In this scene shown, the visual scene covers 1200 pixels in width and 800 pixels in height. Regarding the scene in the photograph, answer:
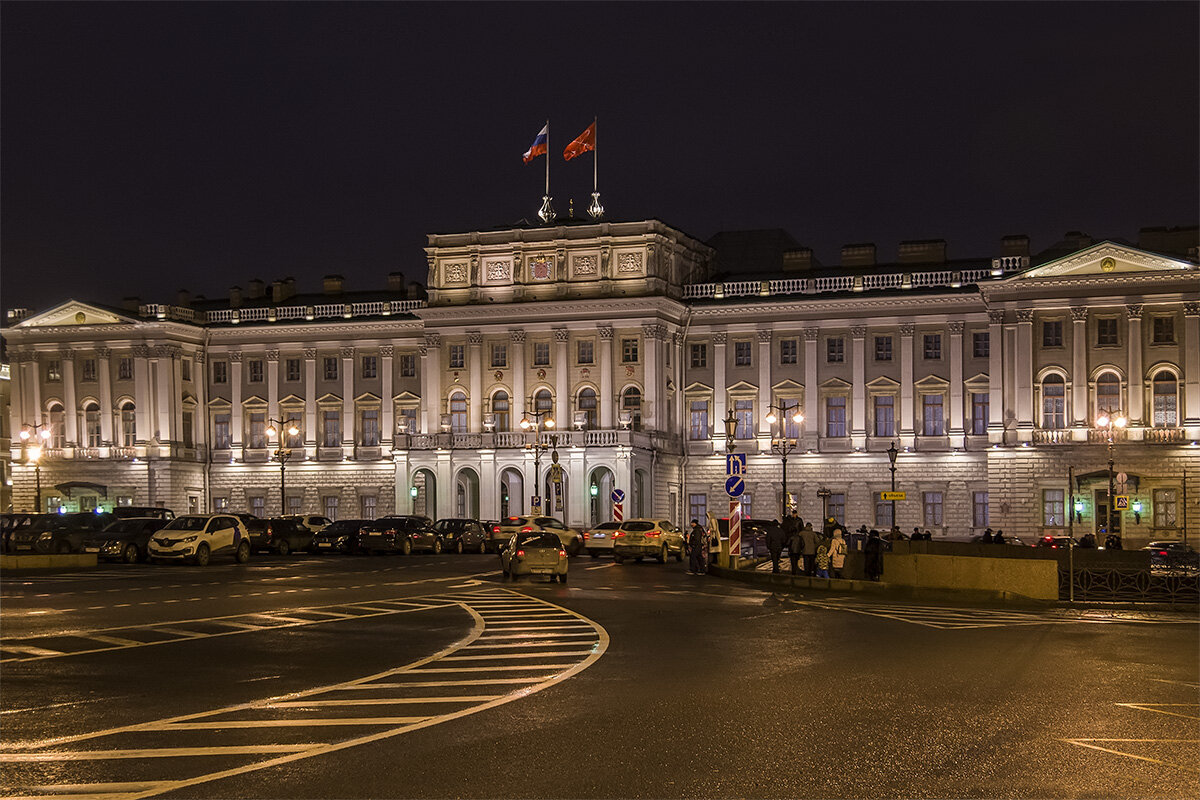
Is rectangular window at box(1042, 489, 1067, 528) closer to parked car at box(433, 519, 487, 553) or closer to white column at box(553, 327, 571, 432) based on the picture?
white column at box(553, 327, 571, 432)

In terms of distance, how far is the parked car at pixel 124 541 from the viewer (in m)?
51.7

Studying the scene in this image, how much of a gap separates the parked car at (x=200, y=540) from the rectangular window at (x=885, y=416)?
43924 mm

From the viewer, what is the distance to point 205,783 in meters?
12.0

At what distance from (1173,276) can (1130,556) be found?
41.1 meters

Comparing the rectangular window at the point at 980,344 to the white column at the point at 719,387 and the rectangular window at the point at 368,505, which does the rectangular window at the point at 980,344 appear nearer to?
A: the white column at the point at 719,387

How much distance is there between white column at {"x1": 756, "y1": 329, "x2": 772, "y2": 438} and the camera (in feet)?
285

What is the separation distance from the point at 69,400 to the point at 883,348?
5257 centimetres

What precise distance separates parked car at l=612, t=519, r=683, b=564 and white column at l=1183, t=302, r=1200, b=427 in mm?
32619

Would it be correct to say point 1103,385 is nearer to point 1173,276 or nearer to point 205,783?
point 1173,276

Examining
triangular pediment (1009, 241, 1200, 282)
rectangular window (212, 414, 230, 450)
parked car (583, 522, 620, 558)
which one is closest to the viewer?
parked car (583, 522, 620, 558)

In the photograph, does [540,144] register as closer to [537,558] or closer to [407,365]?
[407,365]

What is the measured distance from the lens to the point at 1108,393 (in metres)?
76.6

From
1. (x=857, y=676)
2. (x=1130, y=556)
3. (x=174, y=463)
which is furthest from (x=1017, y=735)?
(x=174, y=463)

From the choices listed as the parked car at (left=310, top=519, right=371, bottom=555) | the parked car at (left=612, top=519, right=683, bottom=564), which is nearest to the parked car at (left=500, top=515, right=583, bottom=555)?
the parked car at (left=612, top=519, right=683, bottom=564)
